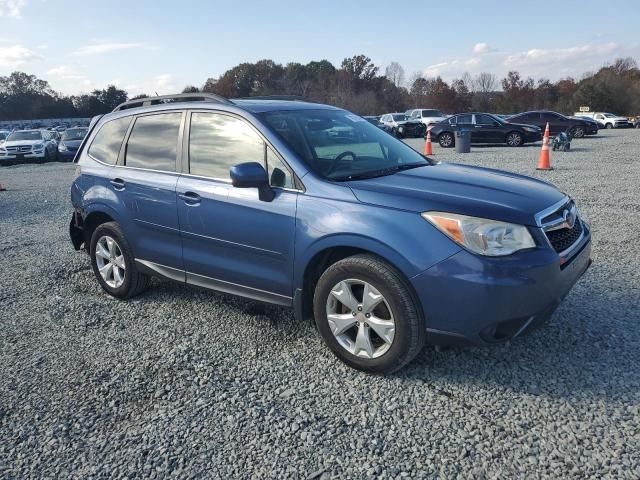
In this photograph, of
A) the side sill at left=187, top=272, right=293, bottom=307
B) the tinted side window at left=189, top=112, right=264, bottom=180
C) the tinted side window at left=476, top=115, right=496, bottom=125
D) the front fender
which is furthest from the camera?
the tinted side window at left=476, top=115, right=496, bottom=125

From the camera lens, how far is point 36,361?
12.5ft

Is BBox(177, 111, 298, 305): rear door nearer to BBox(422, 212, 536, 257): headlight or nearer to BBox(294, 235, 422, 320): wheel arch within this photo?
BBox(294, 235, 422, 320): wheel arch

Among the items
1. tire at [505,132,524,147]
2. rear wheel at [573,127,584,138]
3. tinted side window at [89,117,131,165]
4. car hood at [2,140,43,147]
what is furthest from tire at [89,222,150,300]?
rear wheel at [573,127,584,138]

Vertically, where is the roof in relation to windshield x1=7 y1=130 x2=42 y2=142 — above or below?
above

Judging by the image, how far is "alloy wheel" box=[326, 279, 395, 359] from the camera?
3.26 metres

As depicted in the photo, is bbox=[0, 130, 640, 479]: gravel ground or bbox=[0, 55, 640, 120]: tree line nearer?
bbox=[0, 130, 640, 479]: gravel ground

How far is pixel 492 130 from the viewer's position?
21.6 meters

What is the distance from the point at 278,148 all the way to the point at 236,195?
0.46 meters

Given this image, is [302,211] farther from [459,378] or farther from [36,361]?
[36,361]

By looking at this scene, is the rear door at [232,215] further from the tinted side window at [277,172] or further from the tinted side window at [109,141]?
the tinted side window at [109,141]

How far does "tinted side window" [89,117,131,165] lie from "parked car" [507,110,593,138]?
2323 centimetres

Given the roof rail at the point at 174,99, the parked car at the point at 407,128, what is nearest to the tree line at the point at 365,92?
the parked car at the point at 407,128

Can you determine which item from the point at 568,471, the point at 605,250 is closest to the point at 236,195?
the point at 568,471

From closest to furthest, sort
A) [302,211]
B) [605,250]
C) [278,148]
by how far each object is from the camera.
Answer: [302,211]
[278,148]
[605,250]
